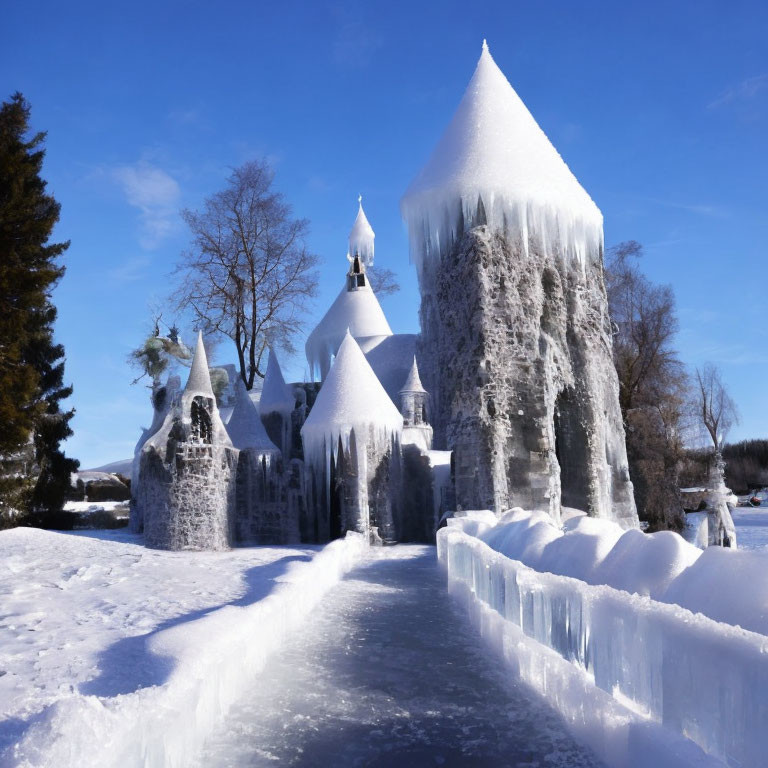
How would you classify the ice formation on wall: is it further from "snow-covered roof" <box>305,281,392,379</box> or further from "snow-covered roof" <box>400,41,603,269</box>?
"snow-covered roof" <box>400,41,603,269</box>

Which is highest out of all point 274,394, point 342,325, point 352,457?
point 342,325

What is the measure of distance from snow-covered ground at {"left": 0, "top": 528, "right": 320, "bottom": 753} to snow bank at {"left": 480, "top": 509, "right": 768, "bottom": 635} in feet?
A: 8.68

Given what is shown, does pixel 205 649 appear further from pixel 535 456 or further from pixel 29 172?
pixel 29 172

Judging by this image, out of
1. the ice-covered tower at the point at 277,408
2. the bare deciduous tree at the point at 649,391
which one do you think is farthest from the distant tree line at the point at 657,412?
the ice-covered tower at the point at 277,408

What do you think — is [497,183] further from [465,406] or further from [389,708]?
[389,708]

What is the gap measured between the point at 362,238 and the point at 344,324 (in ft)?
24.3

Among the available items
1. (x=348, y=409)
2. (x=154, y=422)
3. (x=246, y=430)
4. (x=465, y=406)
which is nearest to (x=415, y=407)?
(x=348, y=409)

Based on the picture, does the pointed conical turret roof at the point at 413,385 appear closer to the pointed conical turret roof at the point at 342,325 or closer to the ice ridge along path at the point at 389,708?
the pointed conical turret roof at the point at 342,325

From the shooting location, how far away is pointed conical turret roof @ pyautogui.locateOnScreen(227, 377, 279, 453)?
1677 cm

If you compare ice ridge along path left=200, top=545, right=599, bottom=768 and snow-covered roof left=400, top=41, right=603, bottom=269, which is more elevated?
snow-covered roof left=400, top=41, right=603, bottom=269

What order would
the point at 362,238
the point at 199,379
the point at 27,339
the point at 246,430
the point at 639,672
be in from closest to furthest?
the point at 639,672 → the point at 199,379 → the point at 246,430 → the point at 27,339 → the point at 362,238

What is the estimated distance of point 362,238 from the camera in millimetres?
30109

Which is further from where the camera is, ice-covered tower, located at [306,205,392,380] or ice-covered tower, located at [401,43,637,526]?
ice-covered tower, located at [306,205,392,380]

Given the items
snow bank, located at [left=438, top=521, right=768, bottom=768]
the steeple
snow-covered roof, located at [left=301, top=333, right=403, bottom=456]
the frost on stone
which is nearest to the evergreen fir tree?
the frost on stone
